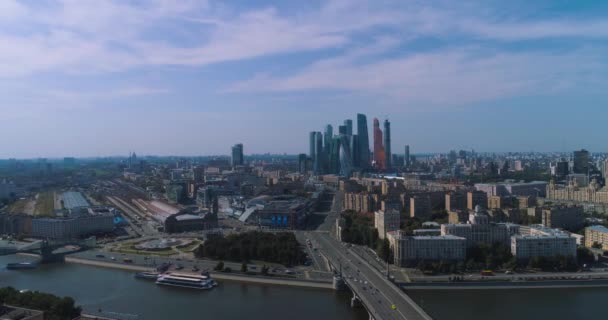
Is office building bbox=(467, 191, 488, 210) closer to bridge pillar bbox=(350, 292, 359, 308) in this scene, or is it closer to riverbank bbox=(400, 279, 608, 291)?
riverbank bbox=(400, 279, 608, 291)

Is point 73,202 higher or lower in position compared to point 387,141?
lower

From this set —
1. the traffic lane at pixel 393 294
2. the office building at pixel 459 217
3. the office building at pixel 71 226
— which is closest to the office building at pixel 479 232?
the traffic lane at pixel 393 294

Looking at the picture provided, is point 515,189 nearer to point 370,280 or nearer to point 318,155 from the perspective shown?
point 370,280

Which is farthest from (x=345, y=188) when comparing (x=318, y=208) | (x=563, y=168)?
(x=563, y=168)

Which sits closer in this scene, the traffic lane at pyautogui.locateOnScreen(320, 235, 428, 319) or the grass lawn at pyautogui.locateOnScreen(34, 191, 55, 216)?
the traffic lane at pyautogui.locateOnScreen(320, 235, 428, 319)

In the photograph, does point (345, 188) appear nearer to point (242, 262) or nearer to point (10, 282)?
point (242, 262)

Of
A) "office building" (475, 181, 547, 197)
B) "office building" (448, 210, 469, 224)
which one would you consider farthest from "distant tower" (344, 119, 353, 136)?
"office building" (448, 210, 469, 224)

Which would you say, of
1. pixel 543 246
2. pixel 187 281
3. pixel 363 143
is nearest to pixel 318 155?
pixel 363 143
